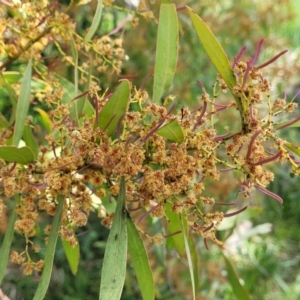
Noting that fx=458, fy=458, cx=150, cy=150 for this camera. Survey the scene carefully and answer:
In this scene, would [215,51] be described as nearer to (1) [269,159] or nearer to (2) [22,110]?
(1) [269,159]

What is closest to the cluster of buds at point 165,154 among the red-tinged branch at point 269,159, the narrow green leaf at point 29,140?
the red-tinged branch at point 269,159

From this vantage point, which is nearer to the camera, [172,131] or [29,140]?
[172,131]

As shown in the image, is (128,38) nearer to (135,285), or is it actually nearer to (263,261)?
(135,285)

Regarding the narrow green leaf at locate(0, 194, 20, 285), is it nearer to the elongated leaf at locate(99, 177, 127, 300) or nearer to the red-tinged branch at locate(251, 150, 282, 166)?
the elongated leaf at locate(99, 177, 127, 300)

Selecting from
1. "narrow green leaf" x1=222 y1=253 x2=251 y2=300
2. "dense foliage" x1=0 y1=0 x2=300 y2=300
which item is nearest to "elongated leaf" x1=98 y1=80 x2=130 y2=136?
"dense foliage" x1=0 y1=0 x2=300 y2=300

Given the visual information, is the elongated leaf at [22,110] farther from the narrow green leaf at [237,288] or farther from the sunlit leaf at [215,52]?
the narrow green leaf at [237,288]

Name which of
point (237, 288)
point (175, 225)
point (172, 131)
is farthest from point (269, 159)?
point (237, 288)
